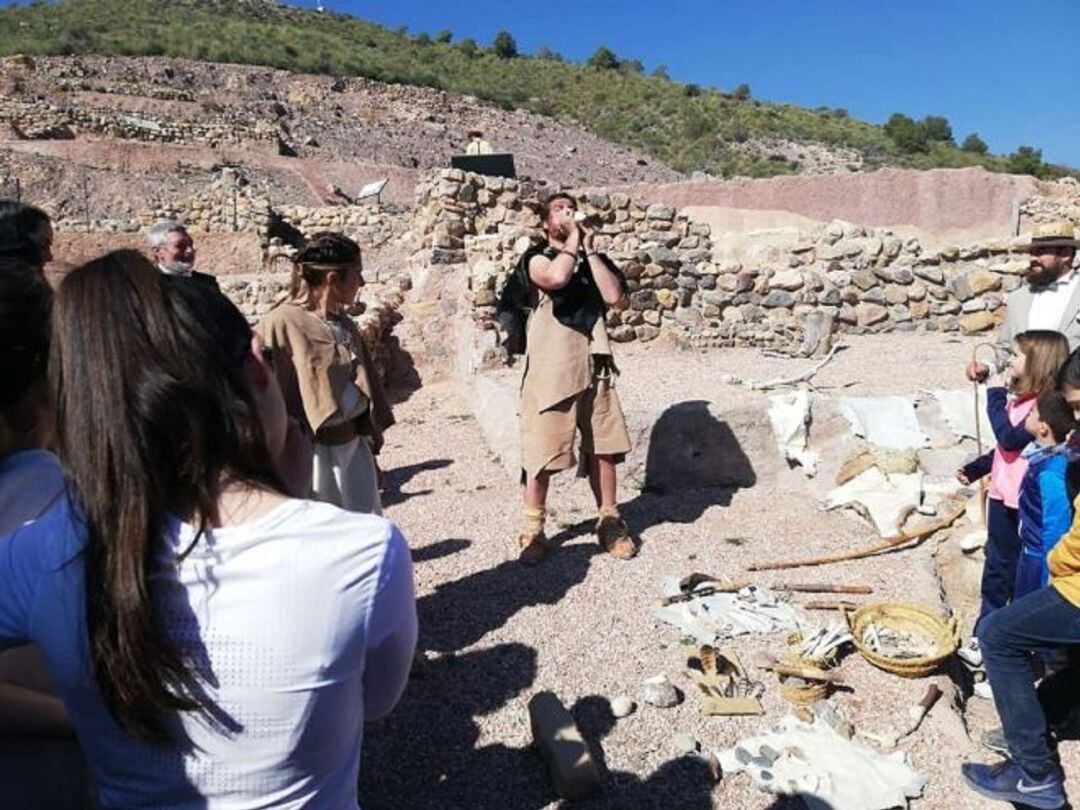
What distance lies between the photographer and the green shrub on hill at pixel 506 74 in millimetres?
34031

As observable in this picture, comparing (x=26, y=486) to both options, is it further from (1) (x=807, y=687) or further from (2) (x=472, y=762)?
(1) (x=807, y=687)

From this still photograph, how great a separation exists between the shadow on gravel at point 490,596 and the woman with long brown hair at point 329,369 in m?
0.78

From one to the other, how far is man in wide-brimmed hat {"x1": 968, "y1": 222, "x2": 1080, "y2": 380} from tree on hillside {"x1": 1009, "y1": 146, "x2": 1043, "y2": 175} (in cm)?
2539

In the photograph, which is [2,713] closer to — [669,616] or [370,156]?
[669,616]

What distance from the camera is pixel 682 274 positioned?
357 inches

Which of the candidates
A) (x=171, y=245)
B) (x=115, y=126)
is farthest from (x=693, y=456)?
(x=115, y=126)

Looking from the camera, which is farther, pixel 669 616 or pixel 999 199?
pixel 999 199

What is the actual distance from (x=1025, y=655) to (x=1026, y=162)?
30835 mm

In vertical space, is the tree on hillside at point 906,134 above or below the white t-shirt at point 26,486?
above

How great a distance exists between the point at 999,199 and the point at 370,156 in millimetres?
22097

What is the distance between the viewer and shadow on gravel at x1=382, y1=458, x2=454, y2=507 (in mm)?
5598

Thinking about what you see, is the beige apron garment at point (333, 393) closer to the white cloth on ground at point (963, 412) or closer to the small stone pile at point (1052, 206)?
the white cloth on ground at point (963, 412)

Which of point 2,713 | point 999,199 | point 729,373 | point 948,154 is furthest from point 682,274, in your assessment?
point 948,154

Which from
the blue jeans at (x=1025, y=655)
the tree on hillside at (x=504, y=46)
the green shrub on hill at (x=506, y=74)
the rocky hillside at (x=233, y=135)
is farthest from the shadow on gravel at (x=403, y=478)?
the tree on hillside at (x=504, y=46)
